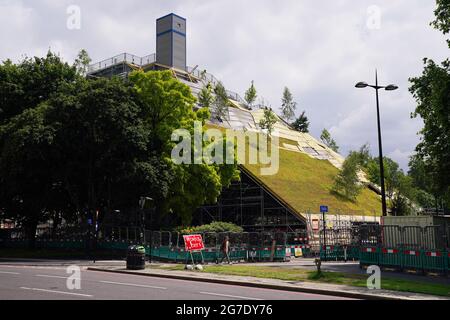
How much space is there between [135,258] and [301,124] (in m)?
99.6

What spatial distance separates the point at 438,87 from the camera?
76.7 ft

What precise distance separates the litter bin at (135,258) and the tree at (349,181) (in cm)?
5146

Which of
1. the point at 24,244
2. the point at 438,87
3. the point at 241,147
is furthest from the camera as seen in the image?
the point at 241,147

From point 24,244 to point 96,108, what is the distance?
19815mm

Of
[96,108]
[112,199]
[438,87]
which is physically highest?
[96,108]

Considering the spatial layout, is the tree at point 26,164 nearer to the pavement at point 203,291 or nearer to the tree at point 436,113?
the pavement at point 203,291

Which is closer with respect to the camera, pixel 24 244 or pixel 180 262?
pixel 180 262

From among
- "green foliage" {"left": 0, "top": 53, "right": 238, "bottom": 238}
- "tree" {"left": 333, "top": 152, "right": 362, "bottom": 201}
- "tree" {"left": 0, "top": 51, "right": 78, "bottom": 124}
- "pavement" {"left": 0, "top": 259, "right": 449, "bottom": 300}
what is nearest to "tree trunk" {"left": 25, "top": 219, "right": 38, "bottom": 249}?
"green foliage" {"left": 0, "top": 53, "right": 238, "bottom": 238}

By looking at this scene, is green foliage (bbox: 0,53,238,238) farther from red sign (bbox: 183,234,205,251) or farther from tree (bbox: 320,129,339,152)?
tree (bbox: 320,129,339,152)

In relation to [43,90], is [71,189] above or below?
below

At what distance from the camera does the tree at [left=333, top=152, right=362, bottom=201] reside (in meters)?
70.9
